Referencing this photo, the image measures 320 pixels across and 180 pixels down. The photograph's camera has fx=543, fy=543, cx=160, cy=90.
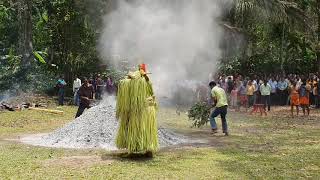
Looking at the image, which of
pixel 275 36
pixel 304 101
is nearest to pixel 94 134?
pixel 304 101

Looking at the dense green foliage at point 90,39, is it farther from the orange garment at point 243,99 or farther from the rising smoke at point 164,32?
the rising smoke at point 164,32

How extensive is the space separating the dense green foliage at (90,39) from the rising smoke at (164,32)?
3.28m

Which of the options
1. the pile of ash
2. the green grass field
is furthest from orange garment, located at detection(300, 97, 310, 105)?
the pile of ash

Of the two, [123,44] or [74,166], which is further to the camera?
[123,44]

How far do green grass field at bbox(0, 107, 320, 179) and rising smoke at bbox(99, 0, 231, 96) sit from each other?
2977mm

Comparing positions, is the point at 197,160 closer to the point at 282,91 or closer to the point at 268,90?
the point at 268,90

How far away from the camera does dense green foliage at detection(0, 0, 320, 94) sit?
25.0 m

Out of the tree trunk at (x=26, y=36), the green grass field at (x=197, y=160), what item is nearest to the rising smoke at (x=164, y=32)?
the green grass field at (x=197, y=160)

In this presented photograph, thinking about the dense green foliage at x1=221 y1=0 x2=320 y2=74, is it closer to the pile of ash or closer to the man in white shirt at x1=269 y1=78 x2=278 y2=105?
the man in white shirt at x1=269 y1=78 x2=278 y2=105

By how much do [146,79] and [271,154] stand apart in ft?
10.0

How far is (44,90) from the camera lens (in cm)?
2748

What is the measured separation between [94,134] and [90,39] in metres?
17.4

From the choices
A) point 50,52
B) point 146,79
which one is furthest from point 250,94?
point 146,79

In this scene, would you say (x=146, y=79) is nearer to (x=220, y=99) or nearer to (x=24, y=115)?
(x=220, y=99)
